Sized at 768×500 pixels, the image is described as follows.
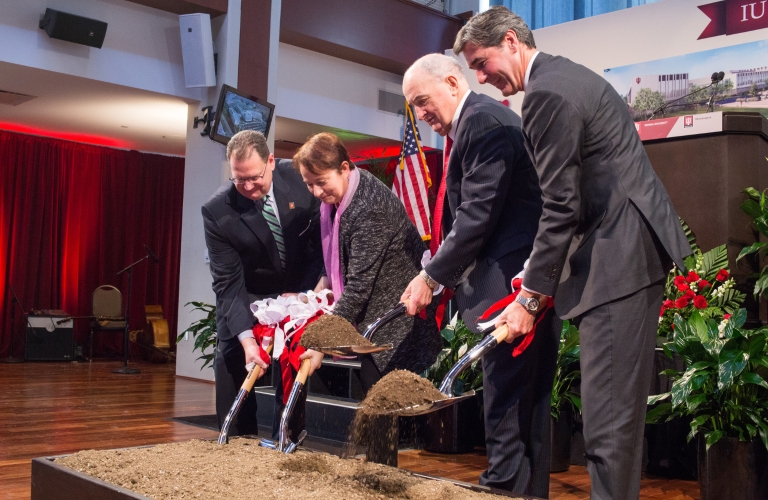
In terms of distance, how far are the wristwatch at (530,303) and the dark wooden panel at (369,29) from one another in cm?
635

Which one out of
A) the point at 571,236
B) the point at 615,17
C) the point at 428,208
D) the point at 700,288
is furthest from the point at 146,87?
the point at 571,236

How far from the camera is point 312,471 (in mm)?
2010

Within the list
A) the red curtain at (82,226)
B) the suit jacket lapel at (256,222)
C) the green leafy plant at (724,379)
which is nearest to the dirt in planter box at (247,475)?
the suit jacket lapel at (256,222)

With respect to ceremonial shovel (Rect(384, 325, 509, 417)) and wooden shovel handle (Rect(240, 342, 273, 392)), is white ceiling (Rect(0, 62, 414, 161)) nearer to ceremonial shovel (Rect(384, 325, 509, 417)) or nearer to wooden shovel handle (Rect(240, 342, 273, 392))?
wooden shovel handle (Rect(240, 342, 273, 392))

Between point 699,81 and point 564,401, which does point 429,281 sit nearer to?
point 564,401

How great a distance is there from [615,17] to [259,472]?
20.4 feet

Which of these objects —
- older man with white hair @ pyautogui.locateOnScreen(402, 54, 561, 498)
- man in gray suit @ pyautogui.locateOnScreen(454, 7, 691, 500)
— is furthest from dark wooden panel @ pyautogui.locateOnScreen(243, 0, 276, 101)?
man in gray suit @ pyautogui.locateOnScreen(454, 7, 691, 500)

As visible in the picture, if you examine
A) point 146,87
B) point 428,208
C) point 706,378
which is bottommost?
point 706,378

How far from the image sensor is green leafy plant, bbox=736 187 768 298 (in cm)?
309

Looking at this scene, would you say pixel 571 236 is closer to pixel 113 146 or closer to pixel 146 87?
pixel 146 87

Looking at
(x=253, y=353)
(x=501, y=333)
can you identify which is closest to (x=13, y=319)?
(x=253, y=353)

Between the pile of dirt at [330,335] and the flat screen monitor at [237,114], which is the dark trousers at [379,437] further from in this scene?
the flat screen monitor at [237,114]

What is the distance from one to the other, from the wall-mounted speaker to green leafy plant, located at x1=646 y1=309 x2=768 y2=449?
5.03 meters

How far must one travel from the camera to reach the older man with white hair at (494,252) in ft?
5.91
